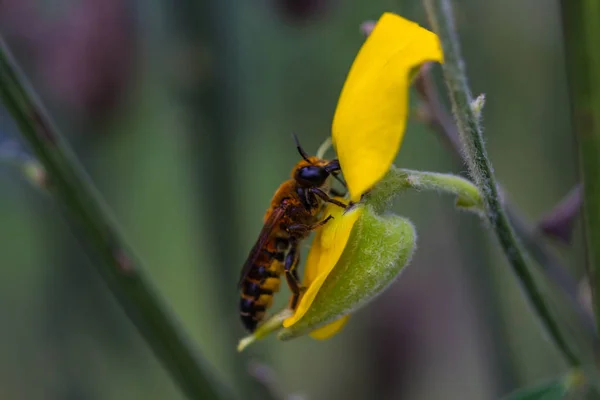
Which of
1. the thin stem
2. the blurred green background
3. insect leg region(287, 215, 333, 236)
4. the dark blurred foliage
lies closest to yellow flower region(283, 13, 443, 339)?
insect leg region(287, 215, 333, 236)

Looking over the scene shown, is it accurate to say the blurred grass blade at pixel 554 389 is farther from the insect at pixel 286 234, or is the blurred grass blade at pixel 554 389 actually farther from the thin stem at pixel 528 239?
the insect at pixel 286 234

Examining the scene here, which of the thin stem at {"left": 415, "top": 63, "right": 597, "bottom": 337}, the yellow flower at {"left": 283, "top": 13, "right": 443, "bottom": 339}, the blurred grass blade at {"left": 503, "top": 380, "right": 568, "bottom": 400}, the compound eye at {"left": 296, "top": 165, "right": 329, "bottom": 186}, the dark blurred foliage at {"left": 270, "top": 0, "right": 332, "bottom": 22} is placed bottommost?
the blurred grass blade at {"left": 503, "top": 380, "right": 568, "bottom": 400}

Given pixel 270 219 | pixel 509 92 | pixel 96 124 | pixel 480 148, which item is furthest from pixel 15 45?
pixel 480 148

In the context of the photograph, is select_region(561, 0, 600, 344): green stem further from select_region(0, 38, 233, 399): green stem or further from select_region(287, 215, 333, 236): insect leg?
select_region(0, 38, 233, 399): green stem

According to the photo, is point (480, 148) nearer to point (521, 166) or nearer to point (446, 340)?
point (521, 166)

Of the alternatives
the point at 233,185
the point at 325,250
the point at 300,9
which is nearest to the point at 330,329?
the point at 325,250

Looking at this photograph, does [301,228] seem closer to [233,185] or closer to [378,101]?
[378,101]
